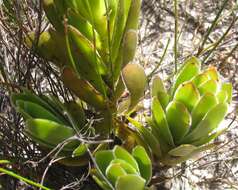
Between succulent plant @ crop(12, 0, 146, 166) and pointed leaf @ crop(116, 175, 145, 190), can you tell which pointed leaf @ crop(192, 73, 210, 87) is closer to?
succulent plant @ crop(12, 0, 146, 166)

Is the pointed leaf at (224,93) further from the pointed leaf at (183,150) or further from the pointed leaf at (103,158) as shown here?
the pointed leaf at (103,158)

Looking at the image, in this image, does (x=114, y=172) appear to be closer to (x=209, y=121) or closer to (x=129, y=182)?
(x=129, y=182)

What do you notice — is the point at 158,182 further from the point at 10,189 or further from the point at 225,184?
the point at 10,189

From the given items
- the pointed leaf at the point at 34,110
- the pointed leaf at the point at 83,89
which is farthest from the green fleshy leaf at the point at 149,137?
the pointed leaf at the point at 34,110

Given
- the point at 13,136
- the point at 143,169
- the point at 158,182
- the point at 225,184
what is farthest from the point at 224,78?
the point at 13,136

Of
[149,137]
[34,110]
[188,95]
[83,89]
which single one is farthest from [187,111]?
[34,110]

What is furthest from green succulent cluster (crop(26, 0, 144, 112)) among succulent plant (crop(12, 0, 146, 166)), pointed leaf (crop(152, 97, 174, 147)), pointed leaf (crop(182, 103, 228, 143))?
pointed leaf (crop(182, 103, 228, 143))

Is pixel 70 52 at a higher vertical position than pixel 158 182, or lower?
higher
